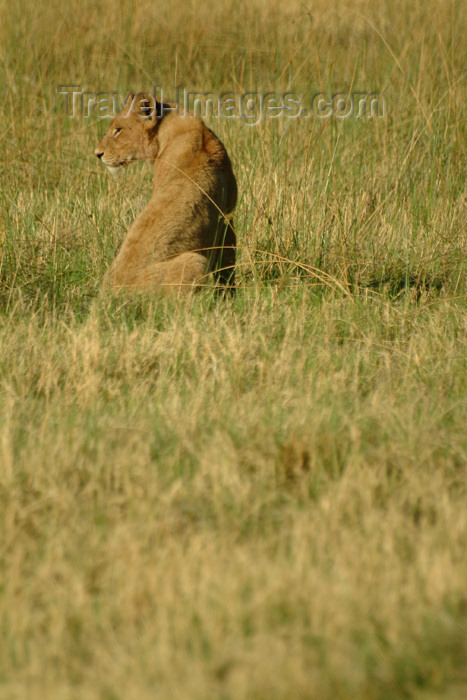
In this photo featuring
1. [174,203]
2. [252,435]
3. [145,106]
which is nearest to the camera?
[252,435]

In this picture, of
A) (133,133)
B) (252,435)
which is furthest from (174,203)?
(252,435)

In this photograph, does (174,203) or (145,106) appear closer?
(174,203)

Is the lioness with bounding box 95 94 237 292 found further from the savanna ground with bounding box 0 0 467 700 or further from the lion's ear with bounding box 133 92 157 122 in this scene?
the savanna ground with bounding box 0 0 467 700

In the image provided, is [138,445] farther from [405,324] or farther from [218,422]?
[405,324]

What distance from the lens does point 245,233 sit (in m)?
4.80

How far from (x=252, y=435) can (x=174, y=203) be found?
6.59ft

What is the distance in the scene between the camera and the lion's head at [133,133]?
467 cm

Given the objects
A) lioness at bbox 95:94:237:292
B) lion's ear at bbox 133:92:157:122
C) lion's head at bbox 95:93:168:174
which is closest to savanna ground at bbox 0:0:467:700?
lioness at bbox 95:94:237:292

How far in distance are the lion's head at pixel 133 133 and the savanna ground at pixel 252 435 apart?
38cm

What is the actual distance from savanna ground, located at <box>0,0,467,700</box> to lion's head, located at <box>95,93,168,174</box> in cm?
38

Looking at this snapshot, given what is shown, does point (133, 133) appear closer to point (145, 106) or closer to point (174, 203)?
point (145, 106)

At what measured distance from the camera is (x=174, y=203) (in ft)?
14.2

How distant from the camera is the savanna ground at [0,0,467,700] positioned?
1731 mm

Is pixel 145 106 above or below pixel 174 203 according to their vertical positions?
above
